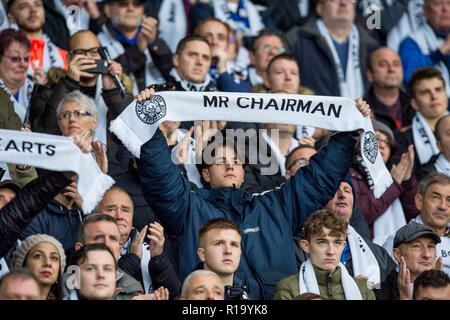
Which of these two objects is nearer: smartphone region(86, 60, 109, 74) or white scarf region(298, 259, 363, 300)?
white scarf region(298, 259, 363, 300)

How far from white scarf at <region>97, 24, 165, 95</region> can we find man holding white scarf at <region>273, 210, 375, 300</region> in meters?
3.91

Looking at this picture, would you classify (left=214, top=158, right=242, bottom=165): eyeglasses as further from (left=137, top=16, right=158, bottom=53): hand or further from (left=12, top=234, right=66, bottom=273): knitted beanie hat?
(left=137, top=16, right=158, bottom=53): hand

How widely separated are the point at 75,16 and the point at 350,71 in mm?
3293

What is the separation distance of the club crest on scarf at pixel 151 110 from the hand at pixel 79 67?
6.75ft

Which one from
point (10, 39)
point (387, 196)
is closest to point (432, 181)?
point (387, 196)

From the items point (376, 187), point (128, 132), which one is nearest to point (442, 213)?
point (376, 187)

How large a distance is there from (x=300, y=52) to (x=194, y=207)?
4728mm

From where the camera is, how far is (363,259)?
29.7 feet

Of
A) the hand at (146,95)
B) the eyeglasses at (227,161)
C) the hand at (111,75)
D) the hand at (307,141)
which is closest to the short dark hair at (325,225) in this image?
the eyeglasses at (227,161)

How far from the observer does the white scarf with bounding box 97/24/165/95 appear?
38.5 ft

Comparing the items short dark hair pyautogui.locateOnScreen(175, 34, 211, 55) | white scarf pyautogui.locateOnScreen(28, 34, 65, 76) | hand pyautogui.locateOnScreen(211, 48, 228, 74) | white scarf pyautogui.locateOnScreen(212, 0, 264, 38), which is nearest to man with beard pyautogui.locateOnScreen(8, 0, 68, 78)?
white scarf pyautogui.locateOnScreen(28, 34, 65, 76)

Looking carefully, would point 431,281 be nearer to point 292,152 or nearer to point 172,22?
point 292,152

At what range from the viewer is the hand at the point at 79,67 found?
10273 mm
